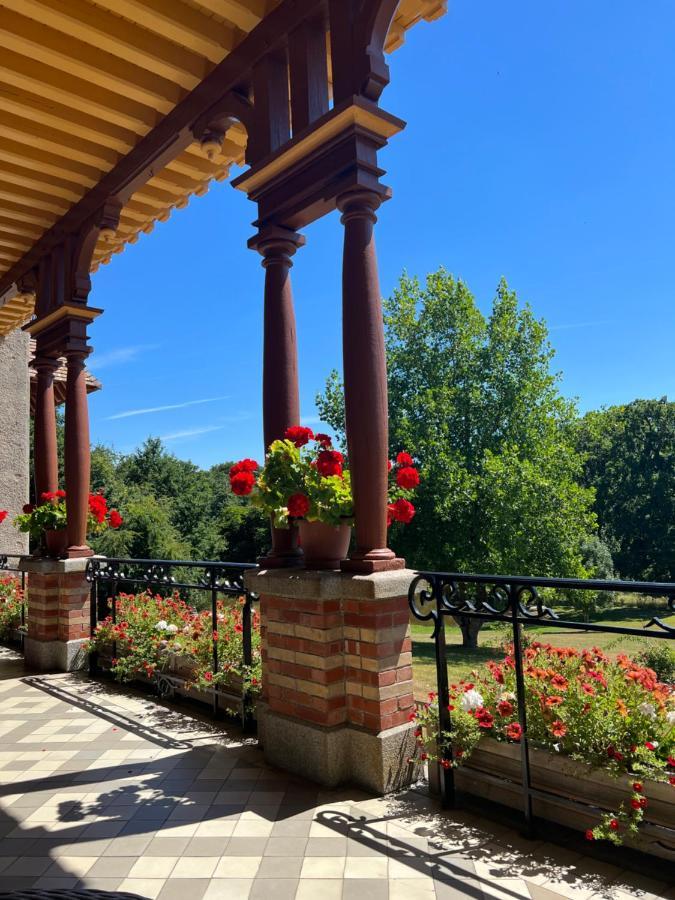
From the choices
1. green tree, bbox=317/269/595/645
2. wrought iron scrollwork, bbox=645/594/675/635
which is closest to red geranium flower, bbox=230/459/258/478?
wrought iron scrollwork, bbox=645/594/675/635

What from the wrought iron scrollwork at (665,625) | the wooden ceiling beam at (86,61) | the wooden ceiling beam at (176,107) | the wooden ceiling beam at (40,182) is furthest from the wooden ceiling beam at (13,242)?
the wrought iron scrollwork at (665,625)

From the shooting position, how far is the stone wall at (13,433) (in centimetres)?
1010

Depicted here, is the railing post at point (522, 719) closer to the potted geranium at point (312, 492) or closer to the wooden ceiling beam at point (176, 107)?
the potted geranium at point (312, 492)

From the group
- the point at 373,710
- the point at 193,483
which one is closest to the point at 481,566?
the point at 373,710

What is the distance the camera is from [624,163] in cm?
2361

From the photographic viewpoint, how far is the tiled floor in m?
1.95

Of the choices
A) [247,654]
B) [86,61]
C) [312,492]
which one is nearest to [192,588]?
[247,654]

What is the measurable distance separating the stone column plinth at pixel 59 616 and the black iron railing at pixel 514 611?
3.68 metres

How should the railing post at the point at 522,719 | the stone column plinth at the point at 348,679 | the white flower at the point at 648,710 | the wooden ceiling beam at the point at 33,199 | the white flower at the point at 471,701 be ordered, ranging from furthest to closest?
the wooden ceiling beam at the point at 33,199 < the stone column plinth at the point at 348,679 < the white flower at the point at 471,701 < the railing post at the point at 522,719 < the white flower at the point at 648,710

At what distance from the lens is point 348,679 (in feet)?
9.16

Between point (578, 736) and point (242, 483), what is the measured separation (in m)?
1.80

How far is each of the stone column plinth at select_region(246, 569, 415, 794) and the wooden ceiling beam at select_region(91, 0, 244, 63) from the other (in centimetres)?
294

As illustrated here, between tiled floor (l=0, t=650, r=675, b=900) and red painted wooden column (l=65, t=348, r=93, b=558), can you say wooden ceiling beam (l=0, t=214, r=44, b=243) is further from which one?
tiled floor (l=0, t=650, r=675, b=900)

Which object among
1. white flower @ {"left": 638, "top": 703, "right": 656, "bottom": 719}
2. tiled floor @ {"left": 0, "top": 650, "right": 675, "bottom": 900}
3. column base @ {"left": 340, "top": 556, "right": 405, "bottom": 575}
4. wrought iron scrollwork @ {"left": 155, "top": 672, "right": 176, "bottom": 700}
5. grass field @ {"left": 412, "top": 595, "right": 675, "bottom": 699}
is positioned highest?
column base @ {"left": 340, "top": 556, "right": 405, "bottom": 575}
